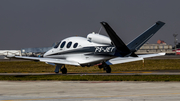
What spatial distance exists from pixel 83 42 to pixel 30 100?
1785 centimetres

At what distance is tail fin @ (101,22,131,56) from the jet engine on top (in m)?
2.46

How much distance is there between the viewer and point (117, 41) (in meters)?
25.3

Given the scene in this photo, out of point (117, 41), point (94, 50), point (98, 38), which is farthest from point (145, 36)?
point (94, 50)

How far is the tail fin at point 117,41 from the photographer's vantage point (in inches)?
930

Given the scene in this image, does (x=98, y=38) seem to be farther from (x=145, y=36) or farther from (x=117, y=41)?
(x=145, y=36)

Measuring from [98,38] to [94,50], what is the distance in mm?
1289

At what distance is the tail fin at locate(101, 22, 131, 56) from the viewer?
23.6 metres

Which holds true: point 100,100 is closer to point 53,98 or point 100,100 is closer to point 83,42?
point 53,98

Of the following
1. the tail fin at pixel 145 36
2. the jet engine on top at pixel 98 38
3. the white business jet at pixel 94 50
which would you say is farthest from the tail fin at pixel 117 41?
the jet engine on top at pixel 98 38

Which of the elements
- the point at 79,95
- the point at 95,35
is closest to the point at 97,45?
the point at 95,35

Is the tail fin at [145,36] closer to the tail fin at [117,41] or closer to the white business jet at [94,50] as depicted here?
the white business jet at [94,50]

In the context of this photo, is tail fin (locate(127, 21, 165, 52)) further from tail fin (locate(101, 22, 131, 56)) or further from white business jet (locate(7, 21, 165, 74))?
tail fin (locate(101, 22, 131, 56))

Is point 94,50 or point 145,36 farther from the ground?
point 145,36

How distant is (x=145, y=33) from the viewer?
26.0 metres
